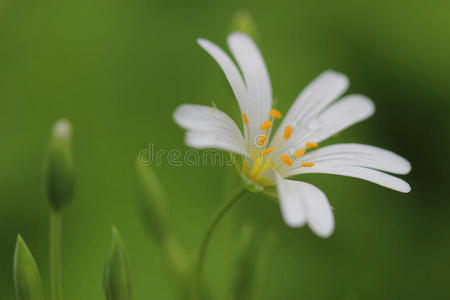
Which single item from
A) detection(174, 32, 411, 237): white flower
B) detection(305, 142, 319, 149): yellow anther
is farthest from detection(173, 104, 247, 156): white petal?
detection(305, 142, 319, 149): yellow anther

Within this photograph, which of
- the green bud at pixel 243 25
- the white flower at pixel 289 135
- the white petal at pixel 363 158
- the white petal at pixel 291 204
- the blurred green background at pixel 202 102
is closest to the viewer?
the white petal at pixel 291 204

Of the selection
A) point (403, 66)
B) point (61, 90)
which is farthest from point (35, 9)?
Result: point (403, 66)

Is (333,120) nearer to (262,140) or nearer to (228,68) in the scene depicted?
(262,140)

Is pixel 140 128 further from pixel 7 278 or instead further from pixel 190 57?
A: pixel 7 278

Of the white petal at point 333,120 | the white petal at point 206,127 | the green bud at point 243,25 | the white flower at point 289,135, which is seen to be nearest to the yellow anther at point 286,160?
the white flower at point 289,135

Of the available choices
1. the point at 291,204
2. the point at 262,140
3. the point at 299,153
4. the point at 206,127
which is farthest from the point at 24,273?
the point at 299,153

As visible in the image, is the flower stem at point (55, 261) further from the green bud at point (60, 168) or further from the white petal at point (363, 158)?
the white petal at point (363, 158)
